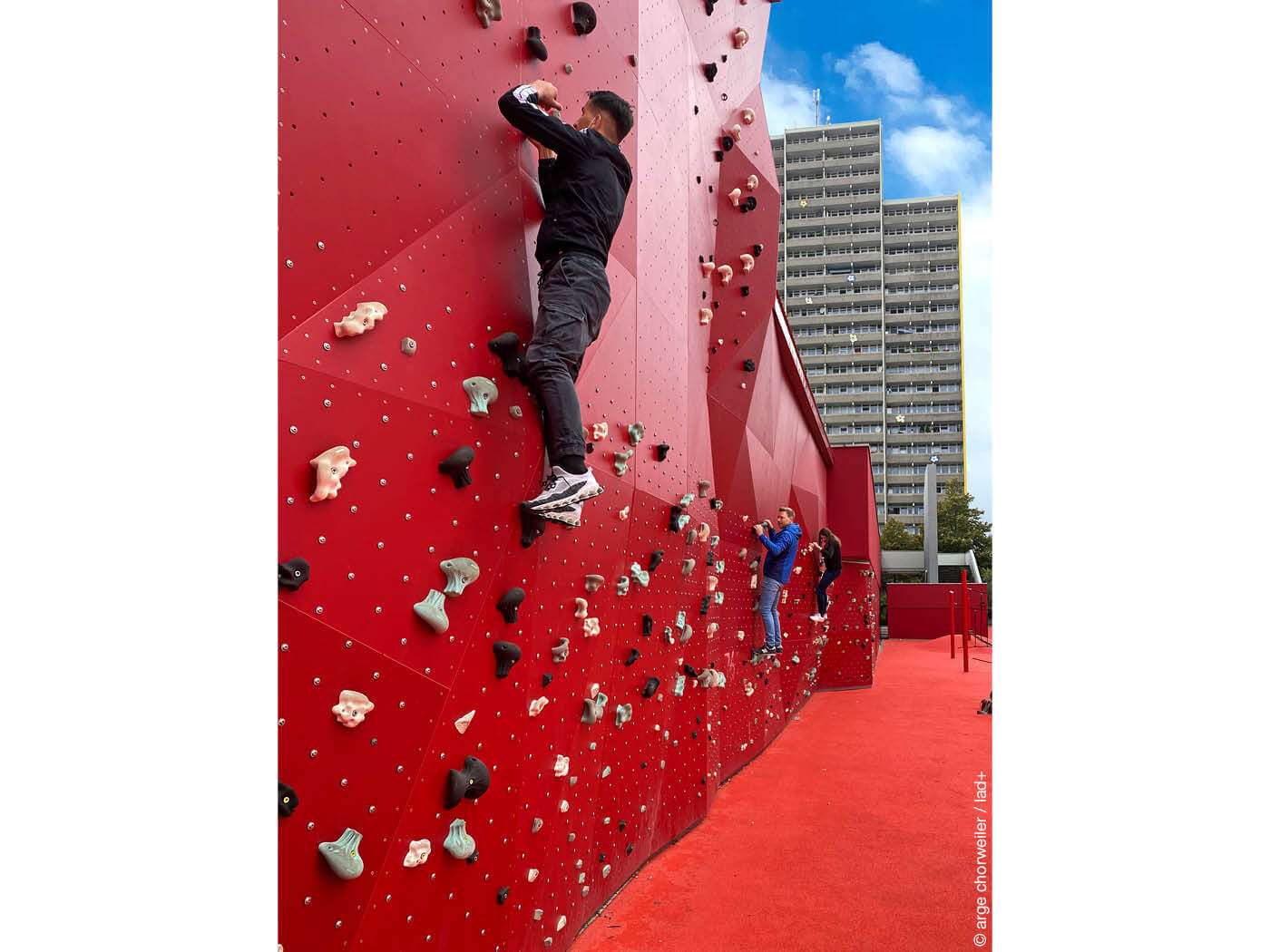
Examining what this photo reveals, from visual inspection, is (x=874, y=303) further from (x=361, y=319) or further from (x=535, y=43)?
(x=361, y=319)

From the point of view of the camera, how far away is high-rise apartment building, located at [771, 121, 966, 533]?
45000 mm

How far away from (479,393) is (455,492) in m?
0.25

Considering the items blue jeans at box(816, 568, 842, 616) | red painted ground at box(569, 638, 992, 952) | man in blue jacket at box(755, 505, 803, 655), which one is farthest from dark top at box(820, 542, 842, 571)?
red painted ground at box(569, 638, 992, 952)

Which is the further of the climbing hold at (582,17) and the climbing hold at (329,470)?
the climbing hold at (582,17)

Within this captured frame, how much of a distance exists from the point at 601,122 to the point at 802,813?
3.40m

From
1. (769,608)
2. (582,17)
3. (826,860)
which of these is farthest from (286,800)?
(769,608)

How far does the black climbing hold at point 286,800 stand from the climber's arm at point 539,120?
1578 mm

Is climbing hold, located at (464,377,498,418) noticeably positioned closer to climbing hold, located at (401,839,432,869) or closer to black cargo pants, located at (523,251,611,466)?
black cargo pants, located at (523,251,611,466)

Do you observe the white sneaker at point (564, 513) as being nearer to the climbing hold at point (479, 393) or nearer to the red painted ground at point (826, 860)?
the climbing hold at point (479, 393)

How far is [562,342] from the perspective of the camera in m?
2.04

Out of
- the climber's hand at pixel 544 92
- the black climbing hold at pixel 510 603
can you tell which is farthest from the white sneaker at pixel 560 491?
the climber's hand at pixel 544 92

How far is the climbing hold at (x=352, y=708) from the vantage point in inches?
56.6

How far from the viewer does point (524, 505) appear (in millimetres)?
2088
